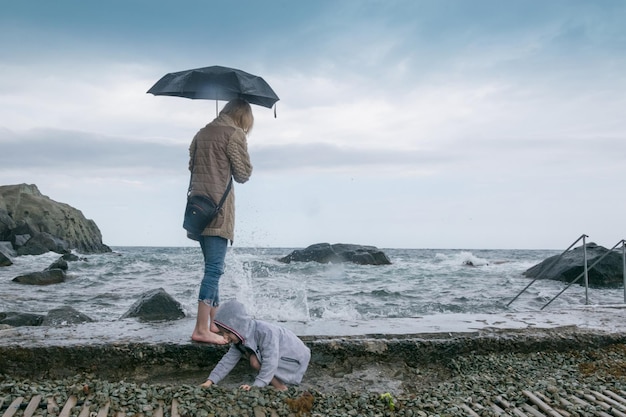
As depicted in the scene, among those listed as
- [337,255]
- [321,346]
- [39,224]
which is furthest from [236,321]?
[39,224]

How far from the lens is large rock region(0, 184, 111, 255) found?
34.2 metres

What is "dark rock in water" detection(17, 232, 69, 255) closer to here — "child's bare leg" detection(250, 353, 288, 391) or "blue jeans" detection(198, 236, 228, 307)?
"blue jeans" detection(198, 236, 228, 307)

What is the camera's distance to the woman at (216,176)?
15.0 feet

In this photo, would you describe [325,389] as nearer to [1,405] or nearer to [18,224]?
[1,405]

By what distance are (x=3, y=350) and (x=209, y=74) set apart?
284 centimetres

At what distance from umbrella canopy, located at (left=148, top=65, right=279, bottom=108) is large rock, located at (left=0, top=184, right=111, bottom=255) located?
31520mm

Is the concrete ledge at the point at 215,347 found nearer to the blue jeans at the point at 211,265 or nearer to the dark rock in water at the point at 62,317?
the blue jeans at the point at 211,265

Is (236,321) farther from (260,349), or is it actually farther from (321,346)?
(321,346)

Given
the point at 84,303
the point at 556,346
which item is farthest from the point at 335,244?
the point at 556,346

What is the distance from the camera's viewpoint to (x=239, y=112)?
4.73 metres

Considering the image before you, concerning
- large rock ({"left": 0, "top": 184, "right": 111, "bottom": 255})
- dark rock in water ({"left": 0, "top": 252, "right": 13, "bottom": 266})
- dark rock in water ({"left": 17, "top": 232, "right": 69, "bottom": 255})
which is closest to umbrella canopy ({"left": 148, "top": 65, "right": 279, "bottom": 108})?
dark rock in water ({"left": 0, "top": 252, "right": 13, "bottom": 266})

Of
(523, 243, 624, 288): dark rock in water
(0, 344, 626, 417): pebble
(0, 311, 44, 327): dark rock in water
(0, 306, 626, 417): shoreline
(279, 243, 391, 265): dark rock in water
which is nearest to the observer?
(0, 344, 626, 417): pebble

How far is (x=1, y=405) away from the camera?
143 inches

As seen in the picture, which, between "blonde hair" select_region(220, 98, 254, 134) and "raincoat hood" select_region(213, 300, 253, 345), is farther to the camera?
"blonde hair" select_region(220, 98, 254, 134)
